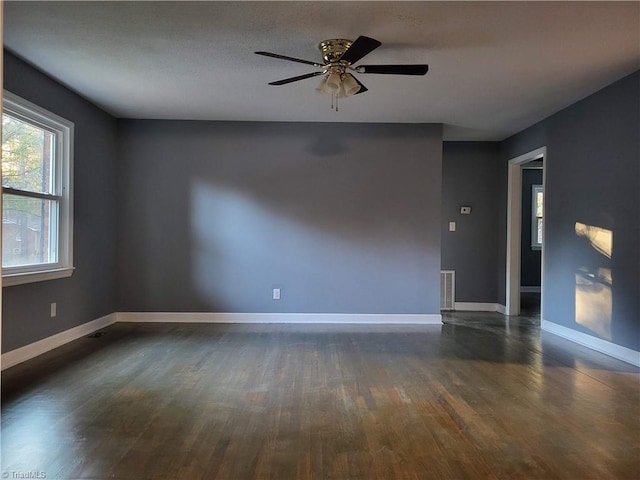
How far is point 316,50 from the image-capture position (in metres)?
3.23

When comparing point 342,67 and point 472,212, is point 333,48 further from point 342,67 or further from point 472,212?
point 472,212

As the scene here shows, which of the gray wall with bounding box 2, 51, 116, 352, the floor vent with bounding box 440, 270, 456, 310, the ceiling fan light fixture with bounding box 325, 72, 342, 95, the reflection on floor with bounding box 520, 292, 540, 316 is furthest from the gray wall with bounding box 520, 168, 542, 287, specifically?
the gray wall with bounding box 2, 51, 116, 352

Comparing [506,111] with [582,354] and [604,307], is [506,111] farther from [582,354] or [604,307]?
[582,354]

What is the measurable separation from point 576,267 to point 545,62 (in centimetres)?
211

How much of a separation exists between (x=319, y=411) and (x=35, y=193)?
307cm

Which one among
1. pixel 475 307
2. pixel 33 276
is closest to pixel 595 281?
pixel 475 307

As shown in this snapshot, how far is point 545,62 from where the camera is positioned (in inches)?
135

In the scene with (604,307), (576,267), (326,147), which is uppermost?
(326,147)

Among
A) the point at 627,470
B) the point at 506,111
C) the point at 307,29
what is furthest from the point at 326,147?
the point at 627,470

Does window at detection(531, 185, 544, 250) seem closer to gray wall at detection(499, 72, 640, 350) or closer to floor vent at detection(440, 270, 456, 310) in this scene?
floor vent at detection(440, 270, 456, 310)

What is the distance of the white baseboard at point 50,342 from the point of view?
346 cm

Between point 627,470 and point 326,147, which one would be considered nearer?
point 627,470

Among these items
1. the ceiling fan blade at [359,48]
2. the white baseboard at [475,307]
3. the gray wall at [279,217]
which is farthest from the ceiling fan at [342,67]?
the white baseboard at [475,307]

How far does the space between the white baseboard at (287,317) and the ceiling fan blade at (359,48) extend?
3132 millimetres
